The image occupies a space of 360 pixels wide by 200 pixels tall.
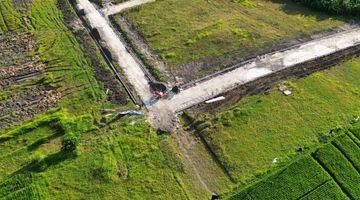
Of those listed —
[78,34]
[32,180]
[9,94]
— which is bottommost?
[32,180]

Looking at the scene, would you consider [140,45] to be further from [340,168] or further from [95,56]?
[340,168]

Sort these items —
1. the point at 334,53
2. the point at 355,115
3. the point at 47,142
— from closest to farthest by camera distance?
the point at 47,142, the point at 355,115, the point at 334,53

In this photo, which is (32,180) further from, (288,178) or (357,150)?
(357,150)

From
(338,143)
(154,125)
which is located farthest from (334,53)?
(154,125)

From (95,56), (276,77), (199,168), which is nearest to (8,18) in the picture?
(95,56)

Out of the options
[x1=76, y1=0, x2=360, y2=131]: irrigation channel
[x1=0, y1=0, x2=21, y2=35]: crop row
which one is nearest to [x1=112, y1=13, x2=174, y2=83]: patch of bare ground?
[x1=76, y1=0, x2=360, y2=131]: irrigation channel

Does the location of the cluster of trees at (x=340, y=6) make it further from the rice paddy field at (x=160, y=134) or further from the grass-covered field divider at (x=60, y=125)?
the grass-covered field divider at (x=60, y=125)

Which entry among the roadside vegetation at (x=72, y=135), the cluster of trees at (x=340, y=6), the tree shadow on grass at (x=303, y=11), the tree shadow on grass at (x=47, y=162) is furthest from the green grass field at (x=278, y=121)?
the tree shadow on grass at (x=47, y=162)

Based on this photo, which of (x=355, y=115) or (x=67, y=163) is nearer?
(x=67, y=163)
